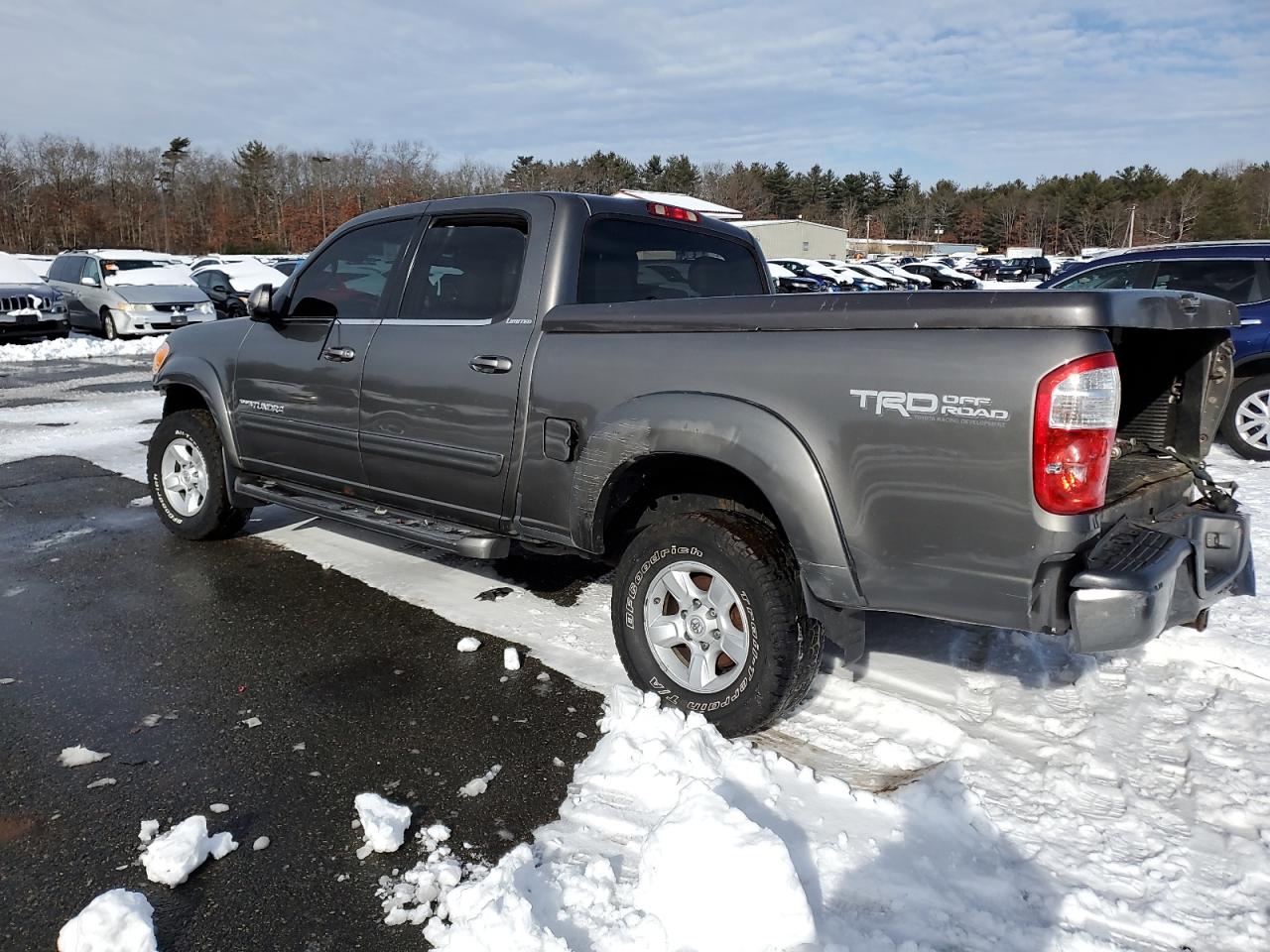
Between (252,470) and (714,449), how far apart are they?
127 inches

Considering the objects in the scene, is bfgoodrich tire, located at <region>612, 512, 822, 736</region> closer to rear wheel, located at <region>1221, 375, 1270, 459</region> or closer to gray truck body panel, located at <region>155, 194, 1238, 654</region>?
gray truck body panel, located at <region>155, 194, 1238, 654</region>

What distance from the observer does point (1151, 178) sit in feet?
318

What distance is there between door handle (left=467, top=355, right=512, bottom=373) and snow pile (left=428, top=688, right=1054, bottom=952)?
1.66 metres

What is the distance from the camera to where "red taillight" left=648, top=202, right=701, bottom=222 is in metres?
4.20

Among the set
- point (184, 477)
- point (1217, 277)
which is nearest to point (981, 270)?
point (1217, 277)

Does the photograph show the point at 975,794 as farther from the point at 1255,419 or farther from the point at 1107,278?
the point at 1107,278

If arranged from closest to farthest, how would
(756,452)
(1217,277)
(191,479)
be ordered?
(756,452) → (191,479) → (1217,277)

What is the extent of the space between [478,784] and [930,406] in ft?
6.22

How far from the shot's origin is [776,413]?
9.68ft

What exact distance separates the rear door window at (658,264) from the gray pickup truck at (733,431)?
14 mm

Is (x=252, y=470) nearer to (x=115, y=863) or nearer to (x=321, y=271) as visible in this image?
(x=321, y=271)

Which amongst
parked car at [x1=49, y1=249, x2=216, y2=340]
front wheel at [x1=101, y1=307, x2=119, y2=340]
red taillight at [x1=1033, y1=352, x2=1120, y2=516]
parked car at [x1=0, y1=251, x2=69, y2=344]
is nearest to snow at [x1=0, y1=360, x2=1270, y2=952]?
red taillight at [x1=1033, y1=352, x2=1120, y2=516]

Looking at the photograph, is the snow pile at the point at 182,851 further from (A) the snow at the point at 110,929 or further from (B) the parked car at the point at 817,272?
(B) the parked car at the point at 817,272

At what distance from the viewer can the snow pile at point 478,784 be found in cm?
293
